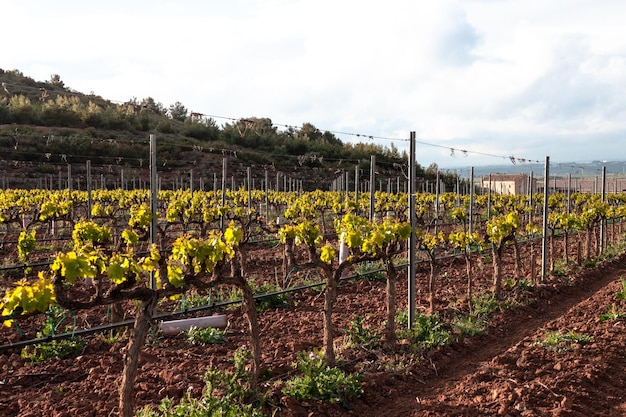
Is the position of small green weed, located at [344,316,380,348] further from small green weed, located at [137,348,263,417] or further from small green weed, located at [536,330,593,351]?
small green weed, located at [536,330,593,351]

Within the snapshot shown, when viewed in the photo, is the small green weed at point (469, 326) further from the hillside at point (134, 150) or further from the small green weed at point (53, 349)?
the hillside at point (134, 150)

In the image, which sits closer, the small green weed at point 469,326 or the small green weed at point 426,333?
the small green weed at point 426,333

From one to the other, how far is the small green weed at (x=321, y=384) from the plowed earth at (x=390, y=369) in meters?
0.10

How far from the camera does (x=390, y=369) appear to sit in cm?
645

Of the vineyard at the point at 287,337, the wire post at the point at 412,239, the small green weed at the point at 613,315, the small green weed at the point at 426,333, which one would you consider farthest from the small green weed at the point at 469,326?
the small green weed at the point at 613,315

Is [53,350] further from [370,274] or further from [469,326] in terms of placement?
[370,274]

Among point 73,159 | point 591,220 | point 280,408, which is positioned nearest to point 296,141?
point 73,159

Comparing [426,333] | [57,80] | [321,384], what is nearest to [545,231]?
[426,333]

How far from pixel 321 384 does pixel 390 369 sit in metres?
1.22

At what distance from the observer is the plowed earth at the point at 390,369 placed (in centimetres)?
543

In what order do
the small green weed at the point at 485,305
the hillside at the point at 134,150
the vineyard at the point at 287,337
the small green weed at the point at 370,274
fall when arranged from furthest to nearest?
the hillside at the point at 134,150 < the small green weed at the point at 370,274 < the small green weed at the point at 485,305 < the vineyard at the point at 287,337

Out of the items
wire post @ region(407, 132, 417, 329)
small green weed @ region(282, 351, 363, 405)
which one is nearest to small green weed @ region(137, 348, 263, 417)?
small green weed @ region(282, 351, 363, 405)

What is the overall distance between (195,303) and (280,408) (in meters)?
4.29

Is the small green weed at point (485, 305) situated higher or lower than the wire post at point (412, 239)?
lower
